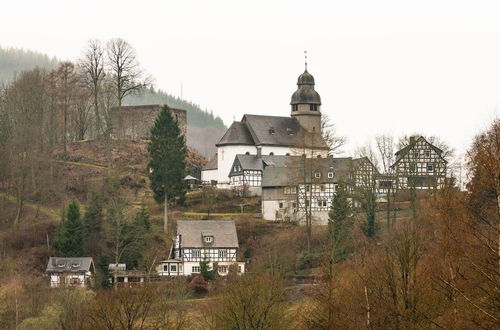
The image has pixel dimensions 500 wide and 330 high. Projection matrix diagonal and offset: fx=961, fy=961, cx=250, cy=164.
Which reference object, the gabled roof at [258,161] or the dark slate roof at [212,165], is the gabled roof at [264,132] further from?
the gabled roof at [258,161]

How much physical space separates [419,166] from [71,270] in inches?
1110

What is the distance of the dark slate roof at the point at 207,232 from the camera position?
61.7 m

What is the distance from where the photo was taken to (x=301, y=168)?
68.0 meters

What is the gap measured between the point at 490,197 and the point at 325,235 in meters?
25.2

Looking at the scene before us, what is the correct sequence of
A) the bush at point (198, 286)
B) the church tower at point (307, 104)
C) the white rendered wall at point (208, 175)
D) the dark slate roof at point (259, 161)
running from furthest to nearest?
the church tower at point (307, 104) → the white rendered wall at point (208, 175) → the dark slate roof at point (259, 161) → the bush at point (198, 286)

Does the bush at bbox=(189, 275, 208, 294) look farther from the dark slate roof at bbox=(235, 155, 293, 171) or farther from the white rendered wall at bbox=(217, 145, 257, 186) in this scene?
the white rendered wall at bbox=(217, 145, 257, 186)

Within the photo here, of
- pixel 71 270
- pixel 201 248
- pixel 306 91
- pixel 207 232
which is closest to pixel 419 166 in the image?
pixel 306 91

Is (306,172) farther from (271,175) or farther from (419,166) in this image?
(419,166)

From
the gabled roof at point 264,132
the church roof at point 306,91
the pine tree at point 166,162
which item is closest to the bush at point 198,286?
the pine tree at point 166,162

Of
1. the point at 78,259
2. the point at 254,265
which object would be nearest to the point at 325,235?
the point at 254,265

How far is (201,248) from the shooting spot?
61719 millimetres

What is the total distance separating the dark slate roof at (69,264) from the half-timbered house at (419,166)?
2209cm

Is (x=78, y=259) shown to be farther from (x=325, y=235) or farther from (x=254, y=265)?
(x=325, y=235)

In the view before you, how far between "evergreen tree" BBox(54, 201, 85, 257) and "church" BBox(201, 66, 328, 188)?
773 inches
